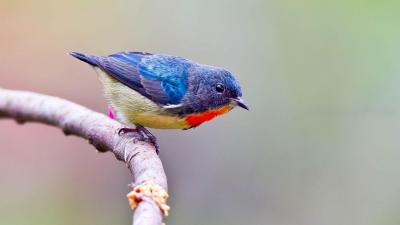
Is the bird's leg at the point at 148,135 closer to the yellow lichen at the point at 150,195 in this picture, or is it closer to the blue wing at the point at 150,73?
the blue wing at the point at 150,73

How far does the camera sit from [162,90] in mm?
3777

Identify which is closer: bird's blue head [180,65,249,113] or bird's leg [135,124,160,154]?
bird's leg [135,124,160,154]

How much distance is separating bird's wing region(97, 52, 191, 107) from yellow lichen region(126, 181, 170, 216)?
132 cm

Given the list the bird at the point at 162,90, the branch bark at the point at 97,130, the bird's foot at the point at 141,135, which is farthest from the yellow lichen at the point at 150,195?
the bird at the point at 162,90

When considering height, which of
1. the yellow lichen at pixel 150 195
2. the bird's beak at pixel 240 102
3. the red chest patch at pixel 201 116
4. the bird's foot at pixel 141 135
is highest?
the bird's beak at pixel 240 102

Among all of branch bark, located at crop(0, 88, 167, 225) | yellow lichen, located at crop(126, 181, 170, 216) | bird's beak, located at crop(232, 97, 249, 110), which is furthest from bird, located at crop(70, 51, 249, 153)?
yellow lichen, located at crop(126, 181, 170, 216)

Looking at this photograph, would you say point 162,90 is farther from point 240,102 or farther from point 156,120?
point 240,102

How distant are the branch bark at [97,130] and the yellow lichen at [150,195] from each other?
1cm

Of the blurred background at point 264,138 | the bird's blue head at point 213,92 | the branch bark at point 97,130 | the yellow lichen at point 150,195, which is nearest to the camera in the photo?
the yellow lichen at point 150,195

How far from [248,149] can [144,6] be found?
2.03 meters

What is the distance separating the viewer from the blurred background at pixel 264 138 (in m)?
5.30

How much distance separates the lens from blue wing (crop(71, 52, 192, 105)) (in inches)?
148

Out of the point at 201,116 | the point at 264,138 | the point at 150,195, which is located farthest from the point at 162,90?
the point at 264,138

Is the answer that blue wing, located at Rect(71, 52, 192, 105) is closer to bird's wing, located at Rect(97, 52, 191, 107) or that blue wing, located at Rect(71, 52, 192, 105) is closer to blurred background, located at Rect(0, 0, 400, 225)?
bird's wing, located at Rect(97, 52, 191, 107)
